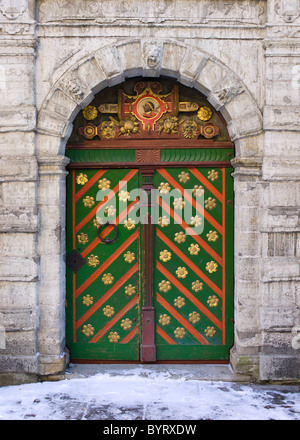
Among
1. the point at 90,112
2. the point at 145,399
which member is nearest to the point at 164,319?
the point at 145,399

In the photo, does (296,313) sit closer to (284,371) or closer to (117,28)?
(284,371)

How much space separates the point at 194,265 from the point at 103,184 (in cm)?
135

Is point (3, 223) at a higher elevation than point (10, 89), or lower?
lower

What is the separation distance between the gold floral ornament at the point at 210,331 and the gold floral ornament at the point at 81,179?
6.93ft

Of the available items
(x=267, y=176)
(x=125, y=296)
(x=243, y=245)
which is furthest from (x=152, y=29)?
(x=125, y=296)

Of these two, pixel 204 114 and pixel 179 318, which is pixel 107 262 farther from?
pixel 204 114

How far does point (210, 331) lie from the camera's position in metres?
5.33

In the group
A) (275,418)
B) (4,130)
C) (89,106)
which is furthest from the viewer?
(89,106)

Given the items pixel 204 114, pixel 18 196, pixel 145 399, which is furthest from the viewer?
pixel 204 114

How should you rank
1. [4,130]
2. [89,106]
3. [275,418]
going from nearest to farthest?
[275,418], [4,130], [89,106]

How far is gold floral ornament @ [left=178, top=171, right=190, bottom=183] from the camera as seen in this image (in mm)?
5316

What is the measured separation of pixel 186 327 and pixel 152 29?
3170 mm

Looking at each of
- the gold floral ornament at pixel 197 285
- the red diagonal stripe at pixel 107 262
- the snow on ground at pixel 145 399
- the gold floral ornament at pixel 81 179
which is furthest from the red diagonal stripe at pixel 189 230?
the snow on ground at pixel 145 399

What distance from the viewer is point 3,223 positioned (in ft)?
Result: 15.9
